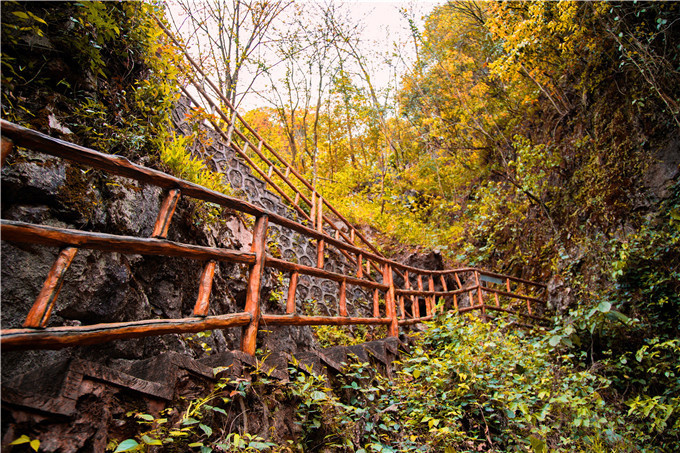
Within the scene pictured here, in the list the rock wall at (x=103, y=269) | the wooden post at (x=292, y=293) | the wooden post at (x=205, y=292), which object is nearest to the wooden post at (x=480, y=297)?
the rock wall at (x=103, y=269)

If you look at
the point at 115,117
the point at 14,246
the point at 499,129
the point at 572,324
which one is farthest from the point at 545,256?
the point at 14,246

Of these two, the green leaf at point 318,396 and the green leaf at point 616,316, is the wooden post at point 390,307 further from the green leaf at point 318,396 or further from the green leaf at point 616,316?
the green leaf at point 616,316

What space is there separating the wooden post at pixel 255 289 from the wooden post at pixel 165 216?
2.08ft

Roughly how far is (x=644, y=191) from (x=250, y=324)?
5941 mm

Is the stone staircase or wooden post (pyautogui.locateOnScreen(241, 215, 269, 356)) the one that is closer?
the stone staircase

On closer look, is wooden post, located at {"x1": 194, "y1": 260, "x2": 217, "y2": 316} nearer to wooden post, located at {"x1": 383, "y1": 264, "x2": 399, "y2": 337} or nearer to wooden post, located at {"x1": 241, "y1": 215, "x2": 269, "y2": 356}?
wooden post, located at {"x1": 241, "y1": 215, "x2": 269, "y2": 356}

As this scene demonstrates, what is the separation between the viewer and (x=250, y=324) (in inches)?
82.8

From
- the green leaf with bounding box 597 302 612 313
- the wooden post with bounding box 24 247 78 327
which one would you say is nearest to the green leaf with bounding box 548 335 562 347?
the green leaf with bounding box 597 302 612 313

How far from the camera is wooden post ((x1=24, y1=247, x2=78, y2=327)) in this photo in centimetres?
118

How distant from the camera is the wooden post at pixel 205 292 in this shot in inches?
70.6

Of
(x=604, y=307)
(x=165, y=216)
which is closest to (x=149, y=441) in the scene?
(x=165, y=216)

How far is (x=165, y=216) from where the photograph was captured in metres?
1.69

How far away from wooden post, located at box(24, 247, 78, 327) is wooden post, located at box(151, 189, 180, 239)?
0.36m

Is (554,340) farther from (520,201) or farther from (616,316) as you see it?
(520,201)
